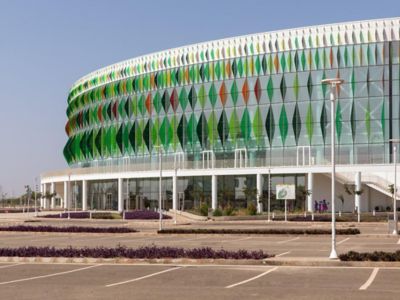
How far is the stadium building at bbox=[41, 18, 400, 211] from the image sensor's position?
257 ft

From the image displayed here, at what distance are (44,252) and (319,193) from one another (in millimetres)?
56327

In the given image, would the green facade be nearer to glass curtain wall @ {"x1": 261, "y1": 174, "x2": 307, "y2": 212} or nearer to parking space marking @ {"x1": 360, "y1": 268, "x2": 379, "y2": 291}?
glass curtain wall @ {"x1": 261, "y1": 174, "x2": 307, "y2": 212}

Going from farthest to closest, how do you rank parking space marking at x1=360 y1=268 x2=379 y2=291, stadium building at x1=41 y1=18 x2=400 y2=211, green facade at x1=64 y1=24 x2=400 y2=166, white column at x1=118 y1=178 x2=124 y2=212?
white column at x1=118 y1=178 x2=124 y2=212 < green facade at x1=64 y1=24 x2=400 y2=166 < stadium building at x1=41 y1=18 x2=400 y2=211 < parking space marking at x1=360 y1=268 x2=379 y2=291

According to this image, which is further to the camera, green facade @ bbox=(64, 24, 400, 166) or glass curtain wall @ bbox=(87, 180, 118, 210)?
glass curtain wall @ bbox=(87, 180, 118, 210)

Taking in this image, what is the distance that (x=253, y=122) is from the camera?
3440 inches

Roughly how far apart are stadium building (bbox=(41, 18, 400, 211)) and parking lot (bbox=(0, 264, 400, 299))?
4821cm

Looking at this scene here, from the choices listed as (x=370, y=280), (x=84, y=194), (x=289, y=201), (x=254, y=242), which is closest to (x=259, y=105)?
(x=289, y=201)

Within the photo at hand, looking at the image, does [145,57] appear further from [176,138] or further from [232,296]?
[232,296]

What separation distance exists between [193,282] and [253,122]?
69.3 m

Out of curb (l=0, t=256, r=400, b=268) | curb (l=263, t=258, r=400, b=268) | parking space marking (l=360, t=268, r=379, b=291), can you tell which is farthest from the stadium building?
parking space marking (l=360, t=268, r=379, b=291)

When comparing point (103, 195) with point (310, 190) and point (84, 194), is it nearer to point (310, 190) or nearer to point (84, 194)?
point (84, 194)

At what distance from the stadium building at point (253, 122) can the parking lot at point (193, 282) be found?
48209 millimetres

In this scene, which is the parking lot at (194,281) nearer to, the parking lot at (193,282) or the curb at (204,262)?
the parking lot at (193,282)

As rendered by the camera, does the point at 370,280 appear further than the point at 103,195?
No
